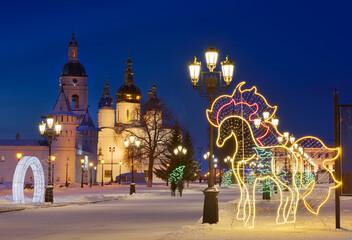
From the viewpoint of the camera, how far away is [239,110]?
20.2m

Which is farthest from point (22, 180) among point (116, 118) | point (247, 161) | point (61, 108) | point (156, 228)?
point (116, 118)

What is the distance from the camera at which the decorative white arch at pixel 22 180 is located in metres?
31.5

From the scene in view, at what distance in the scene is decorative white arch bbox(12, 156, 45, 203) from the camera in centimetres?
3145

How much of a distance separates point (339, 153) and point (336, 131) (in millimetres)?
650

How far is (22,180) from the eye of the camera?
106ft

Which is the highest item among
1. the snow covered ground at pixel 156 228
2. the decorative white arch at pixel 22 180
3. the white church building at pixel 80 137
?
the white church building at pixel 80 137

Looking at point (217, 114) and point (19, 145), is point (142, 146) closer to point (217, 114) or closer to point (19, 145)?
point (19, 145)

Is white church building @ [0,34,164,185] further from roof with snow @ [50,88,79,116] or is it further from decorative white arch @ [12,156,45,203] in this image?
decorative white arch @ [12,156,45,203]

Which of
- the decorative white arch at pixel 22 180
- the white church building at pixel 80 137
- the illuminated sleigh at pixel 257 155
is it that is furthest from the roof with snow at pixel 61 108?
the illuminated sleigh at pixel 257 155

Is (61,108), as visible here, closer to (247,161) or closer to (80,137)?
(80,137)

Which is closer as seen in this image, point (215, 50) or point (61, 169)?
point (215, 50)

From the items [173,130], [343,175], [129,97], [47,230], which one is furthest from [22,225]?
[129,97]

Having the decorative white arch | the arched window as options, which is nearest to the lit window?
the arched window

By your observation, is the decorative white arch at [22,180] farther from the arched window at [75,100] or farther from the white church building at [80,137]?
the arched window at [75,100]
